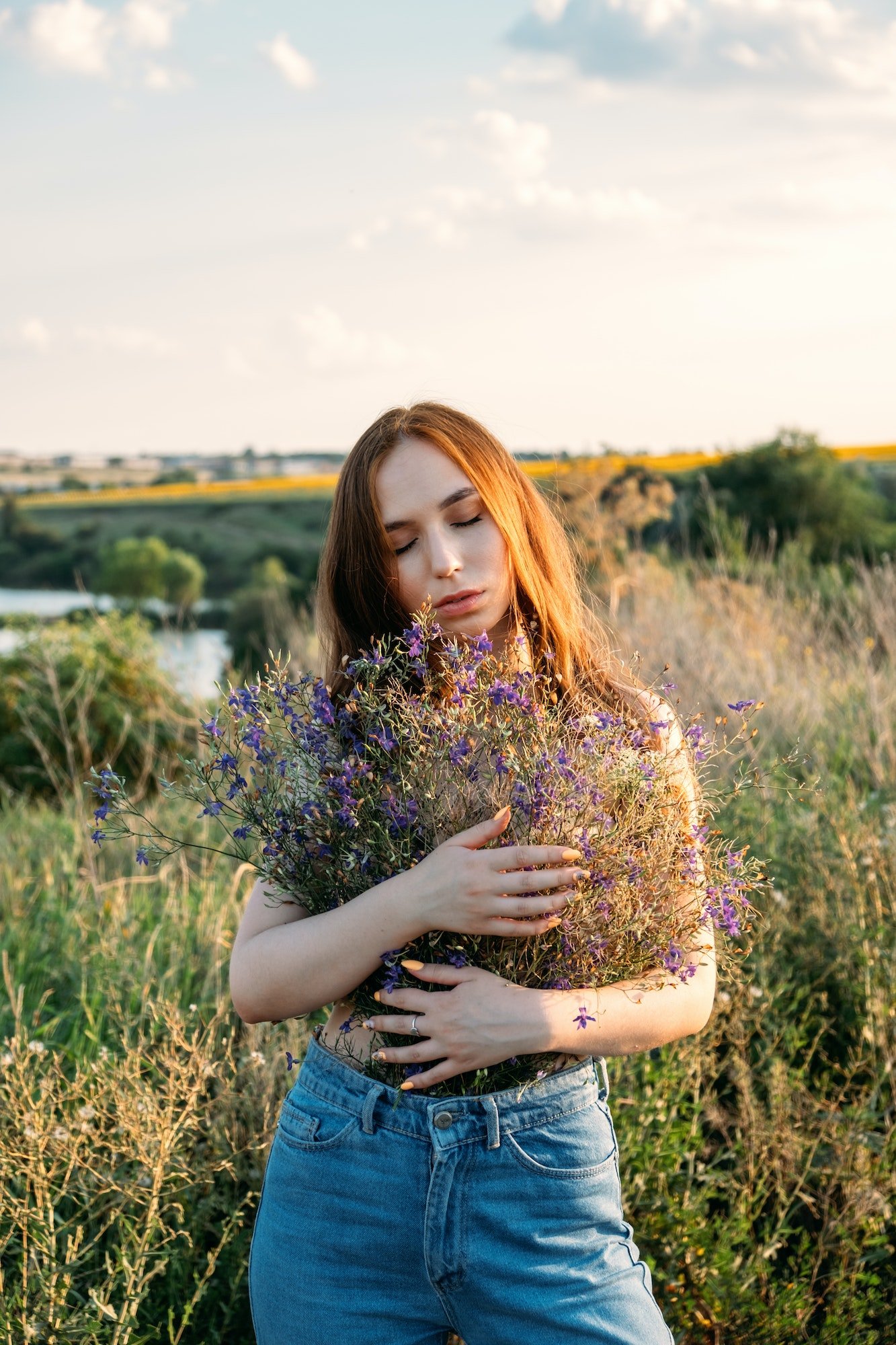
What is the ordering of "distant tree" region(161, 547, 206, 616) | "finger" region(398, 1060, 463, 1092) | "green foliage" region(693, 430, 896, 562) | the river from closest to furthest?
"finger" region(398, 1060, 463, 1092)
the river
"distant tree" region(161, 547, 206, 616)
"green foliage" region(693, 430, 896, 562)

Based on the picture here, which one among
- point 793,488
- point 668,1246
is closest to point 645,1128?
point 668,1246

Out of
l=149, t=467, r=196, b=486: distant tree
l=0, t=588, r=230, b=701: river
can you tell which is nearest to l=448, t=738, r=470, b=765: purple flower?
l=0, t=588, r=230, b=701: river

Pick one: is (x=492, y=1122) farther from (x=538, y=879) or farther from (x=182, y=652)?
(x=182, y=652)

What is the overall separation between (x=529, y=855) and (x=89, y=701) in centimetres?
667

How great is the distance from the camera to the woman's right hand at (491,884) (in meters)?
1.46

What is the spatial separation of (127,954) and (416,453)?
6.59ft

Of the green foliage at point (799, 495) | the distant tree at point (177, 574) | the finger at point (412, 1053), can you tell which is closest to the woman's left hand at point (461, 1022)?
the finger at point (412, 1053)

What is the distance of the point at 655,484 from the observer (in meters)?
12.1

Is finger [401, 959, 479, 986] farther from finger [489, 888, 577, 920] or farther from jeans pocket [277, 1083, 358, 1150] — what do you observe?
jeans pocket [277, 1083, 358, 1150]

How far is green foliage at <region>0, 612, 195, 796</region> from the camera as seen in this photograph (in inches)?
295

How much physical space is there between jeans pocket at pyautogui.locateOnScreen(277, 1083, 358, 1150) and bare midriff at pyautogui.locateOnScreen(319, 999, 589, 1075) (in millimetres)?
74

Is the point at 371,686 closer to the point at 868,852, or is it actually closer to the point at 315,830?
the point at 315,830

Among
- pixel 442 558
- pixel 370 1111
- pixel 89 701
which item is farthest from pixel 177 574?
pixel 370 1111

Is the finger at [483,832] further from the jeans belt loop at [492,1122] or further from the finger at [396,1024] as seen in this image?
the jeans belt loop at [492,1122]
